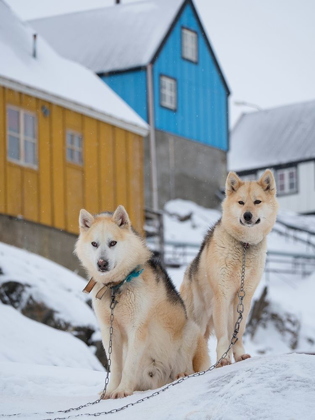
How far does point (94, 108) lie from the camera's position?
1969cm

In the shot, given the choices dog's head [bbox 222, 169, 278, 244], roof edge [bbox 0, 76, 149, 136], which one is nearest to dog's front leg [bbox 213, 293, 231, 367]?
dog's head [bbox 222, 169, 278, 244]

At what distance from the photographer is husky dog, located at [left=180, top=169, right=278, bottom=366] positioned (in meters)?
6.77

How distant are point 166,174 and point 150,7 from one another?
668 cm

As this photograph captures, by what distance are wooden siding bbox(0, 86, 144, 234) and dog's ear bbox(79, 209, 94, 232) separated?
35.3ft

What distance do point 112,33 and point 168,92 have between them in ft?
10.3

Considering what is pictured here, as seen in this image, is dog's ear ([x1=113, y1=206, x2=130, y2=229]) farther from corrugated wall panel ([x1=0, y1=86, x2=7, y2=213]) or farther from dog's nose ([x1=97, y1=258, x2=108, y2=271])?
corrugated wall panel ([x1=0, y1=86, x2=7, y2=213])

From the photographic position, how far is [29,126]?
1814 centimetres

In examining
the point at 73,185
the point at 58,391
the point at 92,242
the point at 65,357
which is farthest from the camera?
the point at 73,185

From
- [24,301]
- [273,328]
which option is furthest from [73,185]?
[24,301]

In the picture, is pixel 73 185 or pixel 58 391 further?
pixel 73 185

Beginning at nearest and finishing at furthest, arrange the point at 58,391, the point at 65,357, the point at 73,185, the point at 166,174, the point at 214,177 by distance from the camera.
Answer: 1. the point at 58,391
2. the point at 65,357
3. the point at 73,185
4. the point at 166,174
5. the point at 214,177

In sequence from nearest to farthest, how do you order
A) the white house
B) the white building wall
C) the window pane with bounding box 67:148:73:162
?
1. the window pane with bounding box 67:148:73:162
2. the white building wall
3. the white house

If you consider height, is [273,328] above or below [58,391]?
below

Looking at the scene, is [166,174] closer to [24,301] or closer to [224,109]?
[224,109]
